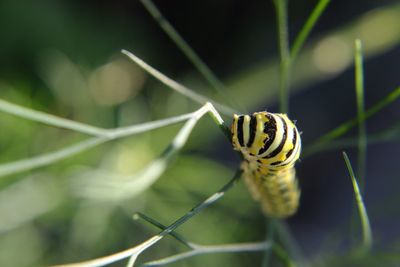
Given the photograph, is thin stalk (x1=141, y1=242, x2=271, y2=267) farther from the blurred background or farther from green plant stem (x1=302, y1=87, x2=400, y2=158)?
the blurred background

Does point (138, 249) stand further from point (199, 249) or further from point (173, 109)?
point (173, 109)

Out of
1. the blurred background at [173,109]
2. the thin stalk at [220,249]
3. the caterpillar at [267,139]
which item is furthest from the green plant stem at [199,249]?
the blurred background at [173,109]

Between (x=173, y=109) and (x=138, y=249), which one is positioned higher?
(x=173, y=109)

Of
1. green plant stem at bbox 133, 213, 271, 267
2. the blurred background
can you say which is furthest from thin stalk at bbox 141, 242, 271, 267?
the blurred background

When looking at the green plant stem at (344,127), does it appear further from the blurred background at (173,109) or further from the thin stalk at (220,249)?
the blurred background at (173,109)

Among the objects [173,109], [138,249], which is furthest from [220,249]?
[173,109]

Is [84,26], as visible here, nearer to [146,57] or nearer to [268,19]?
[146,57]

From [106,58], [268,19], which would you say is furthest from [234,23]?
[106,58]

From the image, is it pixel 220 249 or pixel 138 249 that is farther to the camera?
pixel 220 249
